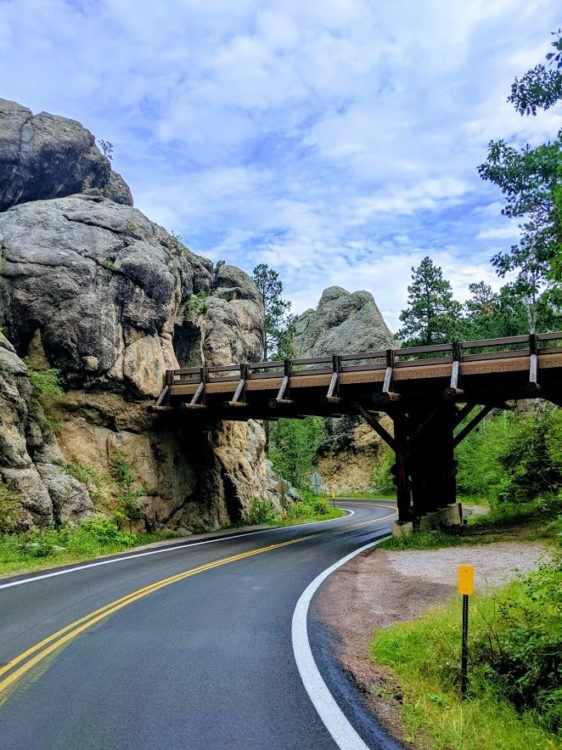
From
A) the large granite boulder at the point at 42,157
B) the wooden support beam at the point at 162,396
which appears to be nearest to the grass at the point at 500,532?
the wooden support beam at the point at 162,396

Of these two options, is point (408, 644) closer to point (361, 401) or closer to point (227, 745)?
point (227, 745)

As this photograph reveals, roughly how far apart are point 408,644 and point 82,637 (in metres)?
4.36

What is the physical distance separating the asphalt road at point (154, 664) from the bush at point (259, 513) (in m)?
15.8

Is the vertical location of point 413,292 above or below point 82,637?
above

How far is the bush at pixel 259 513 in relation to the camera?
28.5 m

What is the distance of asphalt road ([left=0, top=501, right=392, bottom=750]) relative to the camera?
15.6ft

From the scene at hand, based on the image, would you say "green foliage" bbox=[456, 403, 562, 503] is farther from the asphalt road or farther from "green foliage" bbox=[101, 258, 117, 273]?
"green foliage" bbox=[101, 258, 117, 273]

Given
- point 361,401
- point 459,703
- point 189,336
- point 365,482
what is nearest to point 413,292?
point 365,482

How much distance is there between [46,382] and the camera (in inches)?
808

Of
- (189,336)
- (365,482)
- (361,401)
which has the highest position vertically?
(189,336)

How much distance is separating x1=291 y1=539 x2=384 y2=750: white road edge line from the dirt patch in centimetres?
34

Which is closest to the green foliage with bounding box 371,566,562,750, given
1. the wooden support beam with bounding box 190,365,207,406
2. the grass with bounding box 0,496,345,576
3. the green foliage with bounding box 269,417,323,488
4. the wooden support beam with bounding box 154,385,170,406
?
the grass with bounding box 0,496,345,576

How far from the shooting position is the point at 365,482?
5816 centimetres

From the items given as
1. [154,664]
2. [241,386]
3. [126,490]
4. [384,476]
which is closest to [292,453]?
[384,476]
